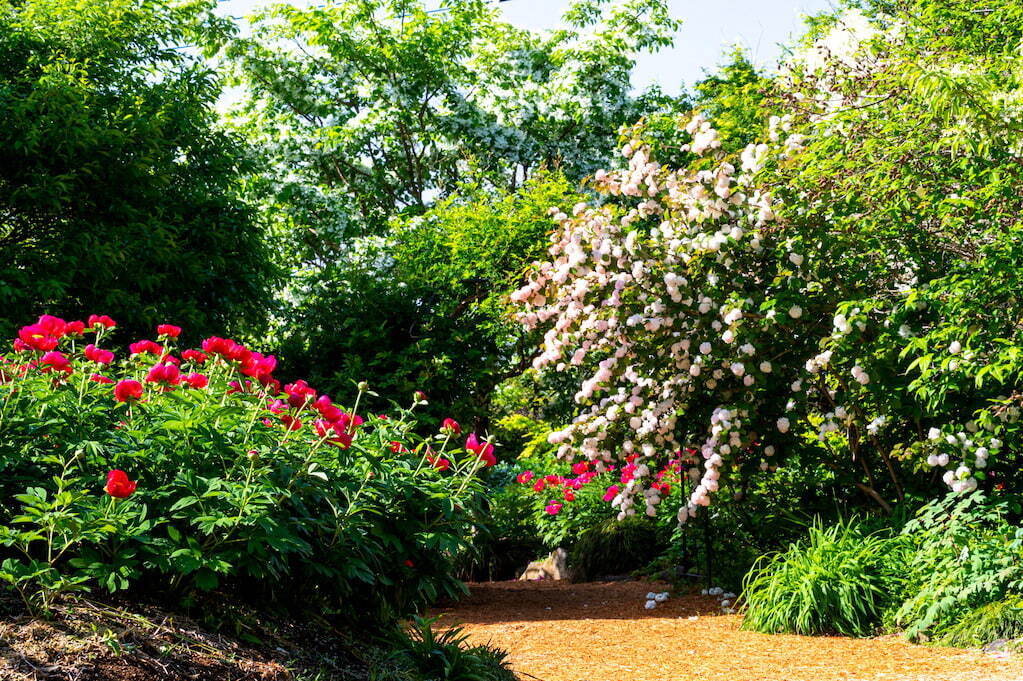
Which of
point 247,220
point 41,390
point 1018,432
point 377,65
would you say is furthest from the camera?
point 377,65

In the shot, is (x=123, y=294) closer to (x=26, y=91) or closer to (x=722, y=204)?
(x=26, y=91)

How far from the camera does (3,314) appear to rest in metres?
7.46

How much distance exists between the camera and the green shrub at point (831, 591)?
5414mm

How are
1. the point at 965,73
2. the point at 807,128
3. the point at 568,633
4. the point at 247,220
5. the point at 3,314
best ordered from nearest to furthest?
1. the point at 965,73
2. the point at 568,633
3. the point at 807,128
4. the point at 3,314
5. the point at 247,220

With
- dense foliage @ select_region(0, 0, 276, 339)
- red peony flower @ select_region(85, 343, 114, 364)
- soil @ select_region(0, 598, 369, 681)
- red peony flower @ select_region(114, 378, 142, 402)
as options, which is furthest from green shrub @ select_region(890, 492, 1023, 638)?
dense foliage @ select_region(0, 0, 276, 339)

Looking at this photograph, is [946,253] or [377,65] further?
[377,65]

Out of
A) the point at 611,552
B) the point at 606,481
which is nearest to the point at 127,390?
the point at 611,552

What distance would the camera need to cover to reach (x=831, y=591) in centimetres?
548

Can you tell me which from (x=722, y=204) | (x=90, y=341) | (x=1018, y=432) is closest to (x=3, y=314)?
(x=90, y=341)

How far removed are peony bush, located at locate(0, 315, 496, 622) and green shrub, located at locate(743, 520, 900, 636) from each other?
2623 mm

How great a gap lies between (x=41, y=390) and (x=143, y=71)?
283 inches

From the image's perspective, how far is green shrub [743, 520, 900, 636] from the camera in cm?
541

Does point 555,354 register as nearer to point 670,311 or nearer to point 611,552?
point 670,311

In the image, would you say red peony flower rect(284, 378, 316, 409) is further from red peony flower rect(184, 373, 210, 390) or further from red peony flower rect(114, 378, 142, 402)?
red peony flower rect(114, 378, 142, 402)
